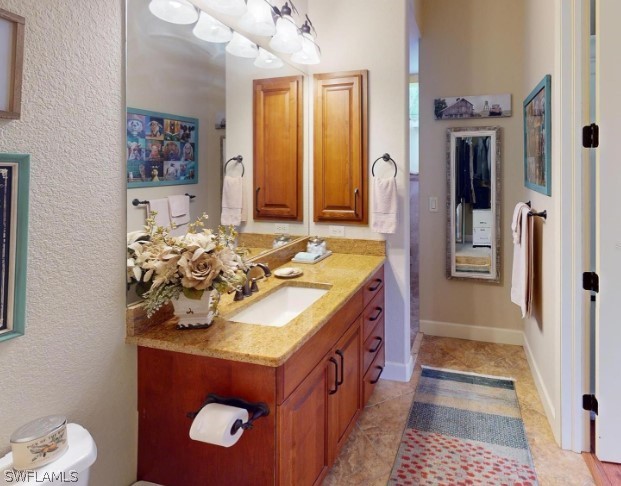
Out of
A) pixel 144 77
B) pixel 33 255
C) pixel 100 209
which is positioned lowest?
pixel 33 255

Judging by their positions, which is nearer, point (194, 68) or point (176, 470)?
point (176, 470)

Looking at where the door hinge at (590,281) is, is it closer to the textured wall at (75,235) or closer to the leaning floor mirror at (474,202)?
the leaning floor mirror at (474,202)

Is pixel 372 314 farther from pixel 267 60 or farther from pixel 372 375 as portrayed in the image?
pixel 267 60

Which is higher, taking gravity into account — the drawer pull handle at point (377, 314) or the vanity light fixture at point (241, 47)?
the vanity light fixture at point (241, 47)

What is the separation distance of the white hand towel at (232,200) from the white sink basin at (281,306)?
17.0 inches

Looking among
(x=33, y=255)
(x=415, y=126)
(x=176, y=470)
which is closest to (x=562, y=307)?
(x=176, y=470)

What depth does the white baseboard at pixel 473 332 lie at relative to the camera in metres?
3.82

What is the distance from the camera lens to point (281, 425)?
1436mm

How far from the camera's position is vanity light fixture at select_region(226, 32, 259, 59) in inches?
90.7

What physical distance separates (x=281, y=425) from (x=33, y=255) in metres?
0.86

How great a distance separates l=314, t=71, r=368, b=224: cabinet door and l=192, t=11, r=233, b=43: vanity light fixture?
1.00 meters

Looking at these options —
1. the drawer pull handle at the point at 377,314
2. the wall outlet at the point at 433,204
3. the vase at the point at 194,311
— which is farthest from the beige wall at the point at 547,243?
the vase at the point at 194,311

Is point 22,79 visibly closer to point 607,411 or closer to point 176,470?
point 176,470

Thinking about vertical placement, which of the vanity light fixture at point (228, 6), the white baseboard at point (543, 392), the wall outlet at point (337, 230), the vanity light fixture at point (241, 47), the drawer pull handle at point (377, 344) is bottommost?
the white baseboard at point (543, 392)
